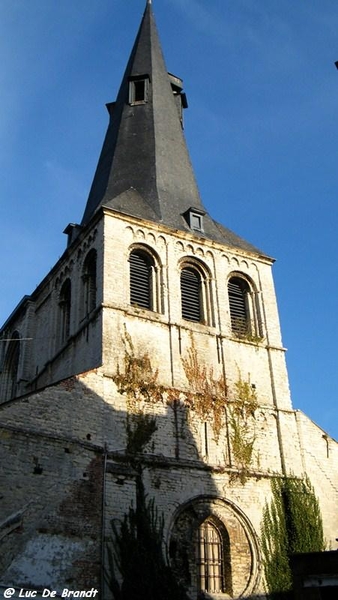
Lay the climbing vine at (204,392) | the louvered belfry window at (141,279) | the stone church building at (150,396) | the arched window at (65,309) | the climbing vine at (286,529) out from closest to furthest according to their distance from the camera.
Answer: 1. the stone church building at (150,396)
2. the climbing vine at (286,529)
3. the climbing vine at (204,392)
4. the louvered belfry window at (141,279)
5. the arched window at (65,309)

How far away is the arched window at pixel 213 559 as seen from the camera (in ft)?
43.4

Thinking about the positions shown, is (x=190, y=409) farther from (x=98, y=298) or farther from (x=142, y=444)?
(x=98, y=298)

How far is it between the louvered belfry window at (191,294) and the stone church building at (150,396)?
3cm

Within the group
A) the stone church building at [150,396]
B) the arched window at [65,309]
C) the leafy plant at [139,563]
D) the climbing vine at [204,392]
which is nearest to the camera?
the leafy plant at [139,563]

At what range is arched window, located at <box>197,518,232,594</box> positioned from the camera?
1324 centimetres

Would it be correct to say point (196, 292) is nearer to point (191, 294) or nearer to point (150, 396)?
point (191, 294)

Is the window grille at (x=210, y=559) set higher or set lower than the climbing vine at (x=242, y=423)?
lower

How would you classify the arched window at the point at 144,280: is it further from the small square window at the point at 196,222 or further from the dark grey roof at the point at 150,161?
the small square window at the point at 196,222

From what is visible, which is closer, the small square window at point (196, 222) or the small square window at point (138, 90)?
Result: the small square window at point (196, 222)

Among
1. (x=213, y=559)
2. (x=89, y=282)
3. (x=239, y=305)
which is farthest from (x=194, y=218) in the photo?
(x=213, y=559)

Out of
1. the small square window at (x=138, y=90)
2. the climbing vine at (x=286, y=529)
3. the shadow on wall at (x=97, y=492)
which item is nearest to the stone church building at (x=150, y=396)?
the shadow on wall at (x=97, y=492)

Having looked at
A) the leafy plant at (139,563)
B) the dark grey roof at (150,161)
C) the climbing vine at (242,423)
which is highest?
the dark grey roof at (150,161)

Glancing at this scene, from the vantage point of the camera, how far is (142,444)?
45.2ft

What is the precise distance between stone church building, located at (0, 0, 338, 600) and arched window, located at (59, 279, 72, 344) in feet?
0.17
